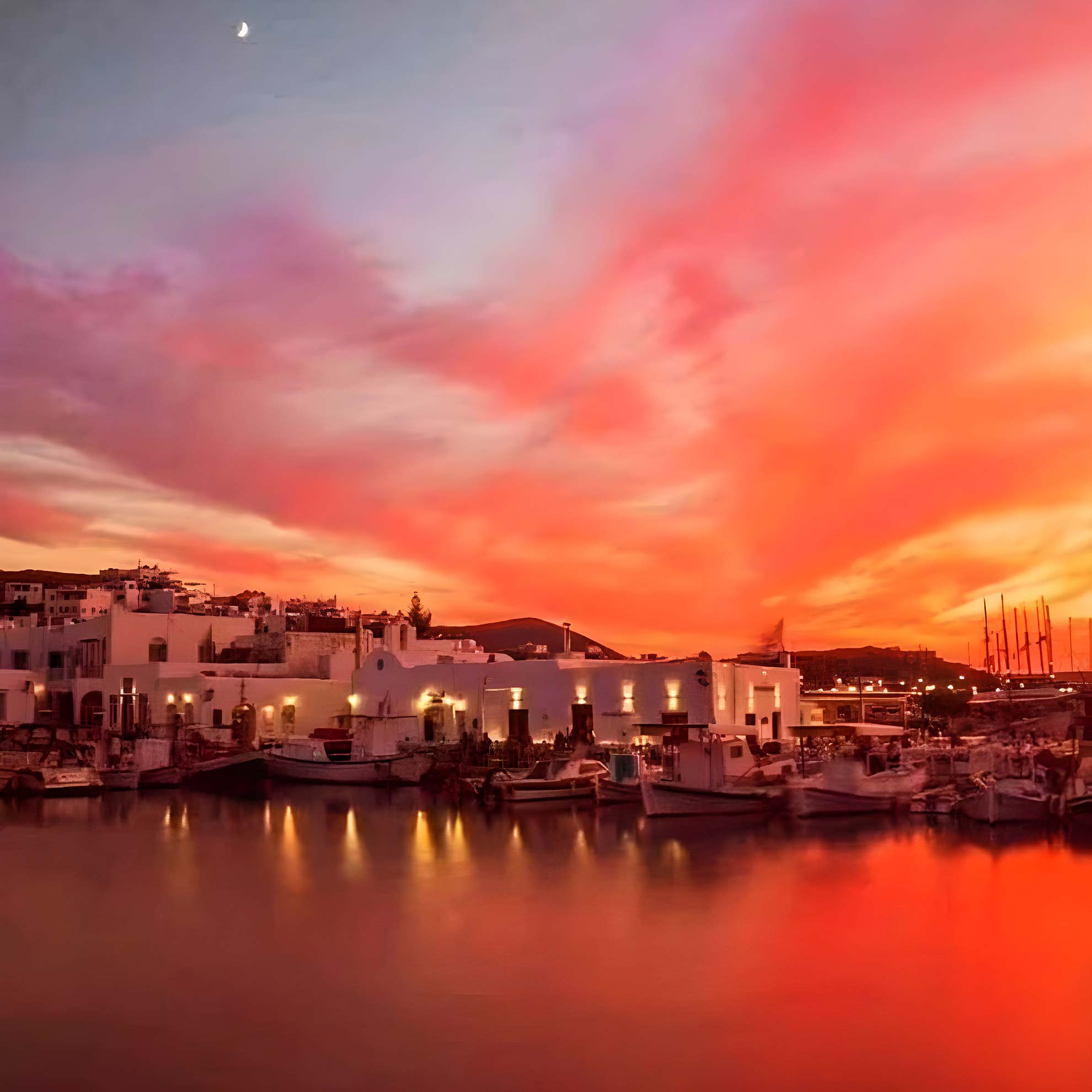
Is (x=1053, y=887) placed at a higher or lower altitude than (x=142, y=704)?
lower

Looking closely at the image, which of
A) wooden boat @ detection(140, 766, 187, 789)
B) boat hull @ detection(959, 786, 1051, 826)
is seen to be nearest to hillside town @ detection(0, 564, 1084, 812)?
wooden boat @ detection(140, 766, 187, 789)

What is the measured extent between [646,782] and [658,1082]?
20989 millimetres

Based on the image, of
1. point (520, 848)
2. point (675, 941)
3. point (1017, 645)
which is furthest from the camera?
point (1017, 645)

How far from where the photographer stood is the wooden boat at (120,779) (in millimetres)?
43938

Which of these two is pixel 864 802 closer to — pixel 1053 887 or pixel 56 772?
pixel 1053 887

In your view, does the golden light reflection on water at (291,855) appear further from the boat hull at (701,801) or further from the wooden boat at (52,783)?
the wooden boat at (52,783)

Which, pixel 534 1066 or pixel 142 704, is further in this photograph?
pixel 142 704

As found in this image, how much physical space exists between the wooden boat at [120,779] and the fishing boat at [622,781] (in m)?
18.1

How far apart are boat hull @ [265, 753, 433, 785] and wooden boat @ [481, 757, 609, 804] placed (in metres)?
6.31

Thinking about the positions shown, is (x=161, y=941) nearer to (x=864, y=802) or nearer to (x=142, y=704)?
(x=864, y=802)

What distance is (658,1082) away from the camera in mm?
12320

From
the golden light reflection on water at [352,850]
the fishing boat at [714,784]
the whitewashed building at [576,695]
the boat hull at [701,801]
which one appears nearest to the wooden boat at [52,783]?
the whitewashed building at [576,695]

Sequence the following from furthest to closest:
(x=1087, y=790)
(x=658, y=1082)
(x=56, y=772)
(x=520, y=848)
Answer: (x=56, y=772) < (x=1087, y=790) < (x=520, y=848) < (x=658, y=1082)

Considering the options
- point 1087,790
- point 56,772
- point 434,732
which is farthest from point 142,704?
point 1087,790
